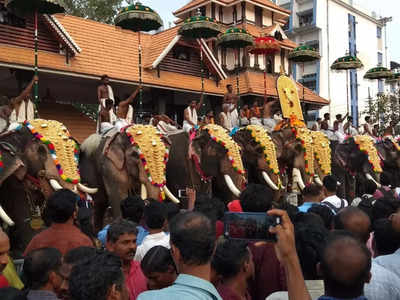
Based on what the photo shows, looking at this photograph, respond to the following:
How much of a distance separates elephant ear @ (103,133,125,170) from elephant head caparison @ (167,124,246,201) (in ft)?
5.70

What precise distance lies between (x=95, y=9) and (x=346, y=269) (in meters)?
27.5

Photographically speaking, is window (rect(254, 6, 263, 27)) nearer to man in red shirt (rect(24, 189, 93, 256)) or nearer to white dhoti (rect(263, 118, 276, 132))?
white dhoti (rect(263, 118, 276, 132))

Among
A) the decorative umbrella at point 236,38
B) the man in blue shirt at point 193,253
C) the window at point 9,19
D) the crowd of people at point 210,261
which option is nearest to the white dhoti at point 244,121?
the decorative umbrella at point 236,38

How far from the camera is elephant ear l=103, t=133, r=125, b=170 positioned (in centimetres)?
809

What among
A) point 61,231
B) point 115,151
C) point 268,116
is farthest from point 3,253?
point 268,116

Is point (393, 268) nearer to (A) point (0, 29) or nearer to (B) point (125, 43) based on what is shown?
(A) point (0, 29)

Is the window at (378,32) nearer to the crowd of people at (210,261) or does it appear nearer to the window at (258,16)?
the window at (258,16)

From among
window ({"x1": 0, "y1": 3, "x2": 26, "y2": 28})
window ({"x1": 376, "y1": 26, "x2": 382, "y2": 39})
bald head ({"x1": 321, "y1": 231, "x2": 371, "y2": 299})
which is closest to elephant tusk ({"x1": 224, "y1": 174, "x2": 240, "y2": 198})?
bald head ({"x1": 321, "y1": 231, "x2": 371, "y2": 299})

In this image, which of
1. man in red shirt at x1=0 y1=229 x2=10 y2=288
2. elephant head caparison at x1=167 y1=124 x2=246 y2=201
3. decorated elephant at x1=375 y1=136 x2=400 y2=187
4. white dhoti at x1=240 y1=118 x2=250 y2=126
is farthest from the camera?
decorated elephant at x1=375 y1=136 x2=400 y2=187

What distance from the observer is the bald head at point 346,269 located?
2207 millimetres

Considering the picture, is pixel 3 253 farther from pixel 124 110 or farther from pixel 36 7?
pixel 36 7

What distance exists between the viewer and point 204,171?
30.5 ft

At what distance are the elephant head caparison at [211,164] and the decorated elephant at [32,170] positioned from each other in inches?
111

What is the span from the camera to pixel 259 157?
1003 cm
